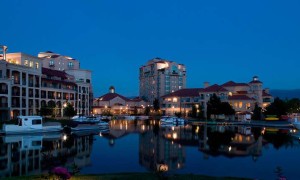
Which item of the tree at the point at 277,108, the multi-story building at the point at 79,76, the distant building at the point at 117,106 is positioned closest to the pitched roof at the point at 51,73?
the multi-story building at the point at 79,76

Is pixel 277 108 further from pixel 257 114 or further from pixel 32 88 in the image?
pixel 32 88

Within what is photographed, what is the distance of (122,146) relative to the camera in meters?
39.4

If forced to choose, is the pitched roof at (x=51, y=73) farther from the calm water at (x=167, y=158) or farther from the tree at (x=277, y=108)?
the tree at (x=277, y=108)

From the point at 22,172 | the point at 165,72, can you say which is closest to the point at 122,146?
the point at 22,172

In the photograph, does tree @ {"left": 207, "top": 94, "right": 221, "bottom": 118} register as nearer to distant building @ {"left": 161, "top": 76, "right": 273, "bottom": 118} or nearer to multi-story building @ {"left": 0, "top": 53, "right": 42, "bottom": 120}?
distant building @ {"left": 161, "top": 76, "right": 273, "bottom": 118}

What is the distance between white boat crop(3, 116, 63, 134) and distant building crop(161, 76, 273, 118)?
5707cm

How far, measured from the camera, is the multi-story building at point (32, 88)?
62.4 meters

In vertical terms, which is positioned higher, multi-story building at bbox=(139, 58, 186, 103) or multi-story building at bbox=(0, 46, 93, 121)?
multi-story building at bbox=(139, 58, 186, 103)

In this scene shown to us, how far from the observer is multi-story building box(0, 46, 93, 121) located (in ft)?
205

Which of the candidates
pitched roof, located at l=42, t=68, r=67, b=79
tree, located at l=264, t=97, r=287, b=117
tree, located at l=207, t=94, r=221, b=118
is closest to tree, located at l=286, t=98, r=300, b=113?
tree, located at l=264, t=97, r=287, b=117

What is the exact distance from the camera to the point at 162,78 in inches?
5787

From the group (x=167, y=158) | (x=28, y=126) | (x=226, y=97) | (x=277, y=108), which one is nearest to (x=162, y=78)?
(x=226, y=97)

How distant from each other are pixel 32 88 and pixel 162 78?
8084 centimetres

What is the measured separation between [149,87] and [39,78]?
84974mm
